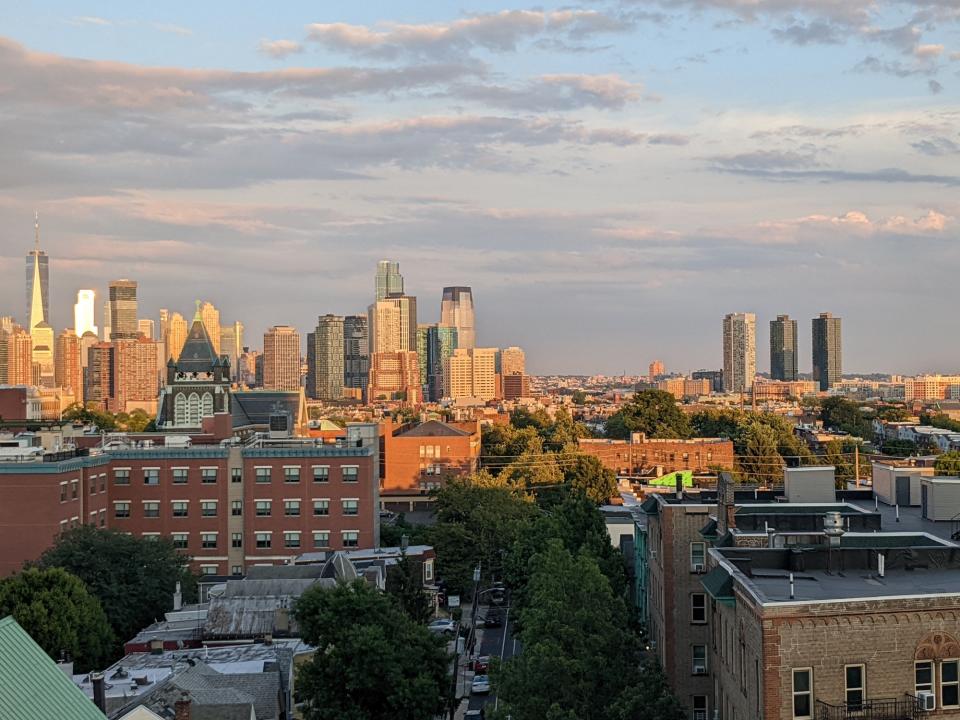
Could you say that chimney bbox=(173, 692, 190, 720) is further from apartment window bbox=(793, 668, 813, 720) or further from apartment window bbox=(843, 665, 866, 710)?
apartment window bbox=(843, 665, 866, 710)

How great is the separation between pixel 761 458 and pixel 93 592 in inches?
3559

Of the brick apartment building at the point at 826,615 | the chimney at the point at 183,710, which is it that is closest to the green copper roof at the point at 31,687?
the chimney at the point at 183,710

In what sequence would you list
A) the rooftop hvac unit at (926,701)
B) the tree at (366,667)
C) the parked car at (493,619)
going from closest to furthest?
1. the rooftop hvac unit at (926,701)
2. the tree at (366,667)
3. the parked car at (493,619)

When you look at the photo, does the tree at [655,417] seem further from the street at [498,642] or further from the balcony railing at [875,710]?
the balcony railing at [875,710]

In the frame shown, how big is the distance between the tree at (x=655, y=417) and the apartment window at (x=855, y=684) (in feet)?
497

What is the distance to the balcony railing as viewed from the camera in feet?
90.1

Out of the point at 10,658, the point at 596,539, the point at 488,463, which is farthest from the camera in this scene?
the point at 488,463

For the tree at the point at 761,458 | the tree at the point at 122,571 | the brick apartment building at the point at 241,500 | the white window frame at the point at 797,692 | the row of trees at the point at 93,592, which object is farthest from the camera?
the tree at the point at 761,458

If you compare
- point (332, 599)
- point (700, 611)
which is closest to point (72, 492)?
point (332, 599)

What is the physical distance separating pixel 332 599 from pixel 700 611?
13.5 meters

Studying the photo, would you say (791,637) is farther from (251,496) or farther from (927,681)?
(251,496)

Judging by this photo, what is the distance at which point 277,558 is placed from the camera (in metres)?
89.1

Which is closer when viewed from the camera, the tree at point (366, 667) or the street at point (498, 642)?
the tree at point (366, 667)

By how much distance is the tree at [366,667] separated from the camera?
43.1m
